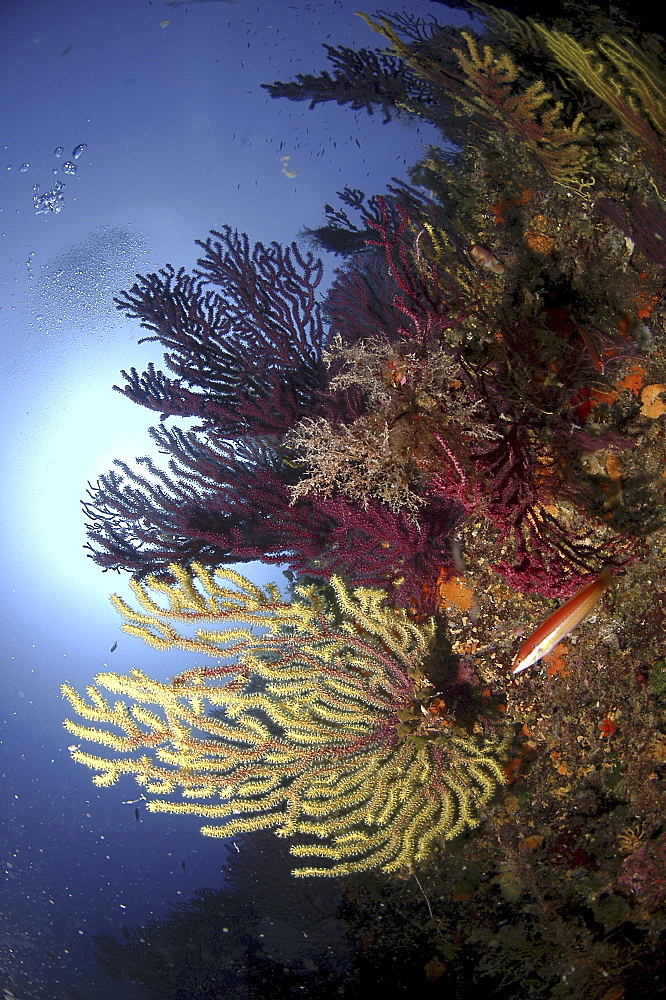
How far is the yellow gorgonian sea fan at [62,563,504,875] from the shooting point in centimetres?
226

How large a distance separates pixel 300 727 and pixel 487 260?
284cm

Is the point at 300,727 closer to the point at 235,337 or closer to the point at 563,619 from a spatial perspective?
the point at 563,619

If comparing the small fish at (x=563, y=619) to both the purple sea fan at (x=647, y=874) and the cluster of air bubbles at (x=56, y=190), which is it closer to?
the purple sea fan at (x=647, y=874)

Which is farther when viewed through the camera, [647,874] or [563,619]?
[647,874]

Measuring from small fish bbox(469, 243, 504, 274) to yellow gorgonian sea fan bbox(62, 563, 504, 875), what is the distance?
200 cm

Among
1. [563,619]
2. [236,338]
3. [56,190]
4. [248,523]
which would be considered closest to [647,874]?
[563,619]

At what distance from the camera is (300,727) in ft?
7.88

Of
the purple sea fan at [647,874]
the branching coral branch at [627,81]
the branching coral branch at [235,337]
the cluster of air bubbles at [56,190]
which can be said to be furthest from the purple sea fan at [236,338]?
the cluster of air bubbles at [56,190]

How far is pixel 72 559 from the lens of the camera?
1114cm

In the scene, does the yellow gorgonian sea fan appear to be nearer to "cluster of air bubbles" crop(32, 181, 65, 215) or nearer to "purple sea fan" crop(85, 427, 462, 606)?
"purple sea fan" crop(85, 427, 462, 606)

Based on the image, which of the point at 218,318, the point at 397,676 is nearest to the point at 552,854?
the point at 397,676

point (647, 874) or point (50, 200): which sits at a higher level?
point (50, 200)

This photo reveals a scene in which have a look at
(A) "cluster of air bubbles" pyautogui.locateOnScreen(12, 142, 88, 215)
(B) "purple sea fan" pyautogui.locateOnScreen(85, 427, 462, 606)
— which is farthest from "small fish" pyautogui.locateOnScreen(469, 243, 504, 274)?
(A) "cluster of air bubbles" pyautogui.locateOnScreen(12, 142, 88, 215)

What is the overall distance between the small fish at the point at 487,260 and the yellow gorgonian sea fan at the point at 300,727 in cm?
200
